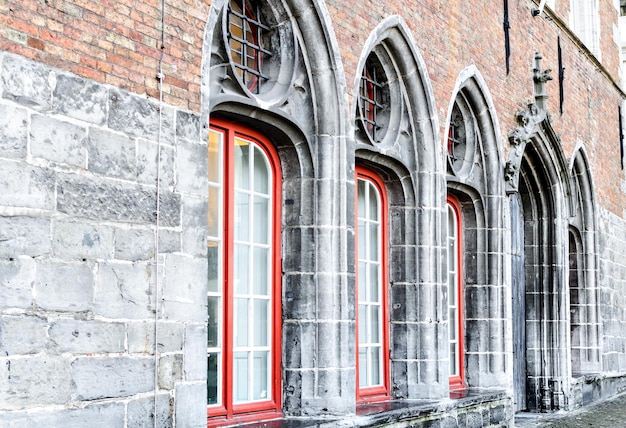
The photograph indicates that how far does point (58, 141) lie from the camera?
4.74 m

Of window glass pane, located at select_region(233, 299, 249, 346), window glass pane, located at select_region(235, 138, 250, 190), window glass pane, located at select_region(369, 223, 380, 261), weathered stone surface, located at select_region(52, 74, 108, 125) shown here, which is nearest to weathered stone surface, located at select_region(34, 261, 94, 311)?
weathered stone surface, located at select_region(52, 74, 108, 125)

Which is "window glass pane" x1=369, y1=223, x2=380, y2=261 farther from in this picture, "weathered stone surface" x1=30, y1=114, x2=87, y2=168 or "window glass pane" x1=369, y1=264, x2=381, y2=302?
"weathered stone surface" x1=30, y1=114, x2=87, y2=168

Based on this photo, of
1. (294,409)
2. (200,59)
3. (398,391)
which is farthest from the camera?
(398,391)

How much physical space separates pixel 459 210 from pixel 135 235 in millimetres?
5556

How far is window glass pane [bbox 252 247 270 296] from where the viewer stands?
6808mm

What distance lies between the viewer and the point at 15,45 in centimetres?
454

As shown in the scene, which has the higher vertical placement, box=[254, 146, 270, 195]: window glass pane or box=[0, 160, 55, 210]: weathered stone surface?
box=[254, 146, 270, 195]: window glass pane

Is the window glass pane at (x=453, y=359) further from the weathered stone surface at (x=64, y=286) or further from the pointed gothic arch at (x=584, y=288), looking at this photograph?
the weathered stone surface at (x=64, y=286)

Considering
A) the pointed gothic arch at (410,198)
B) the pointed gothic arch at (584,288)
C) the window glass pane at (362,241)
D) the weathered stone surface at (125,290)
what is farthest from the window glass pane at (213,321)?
the pointed gothic arch at (584,288)

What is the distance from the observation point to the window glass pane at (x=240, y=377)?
6.50 meters

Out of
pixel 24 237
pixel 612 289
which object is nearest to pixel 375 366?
pixel 24 237

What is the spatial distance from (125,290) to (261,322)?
74.9 inches

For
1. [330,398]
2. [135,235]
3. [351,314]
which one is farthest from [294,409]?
[135,235]

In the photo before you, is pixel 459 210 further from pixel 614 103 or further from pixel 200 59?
pixel 614 103
